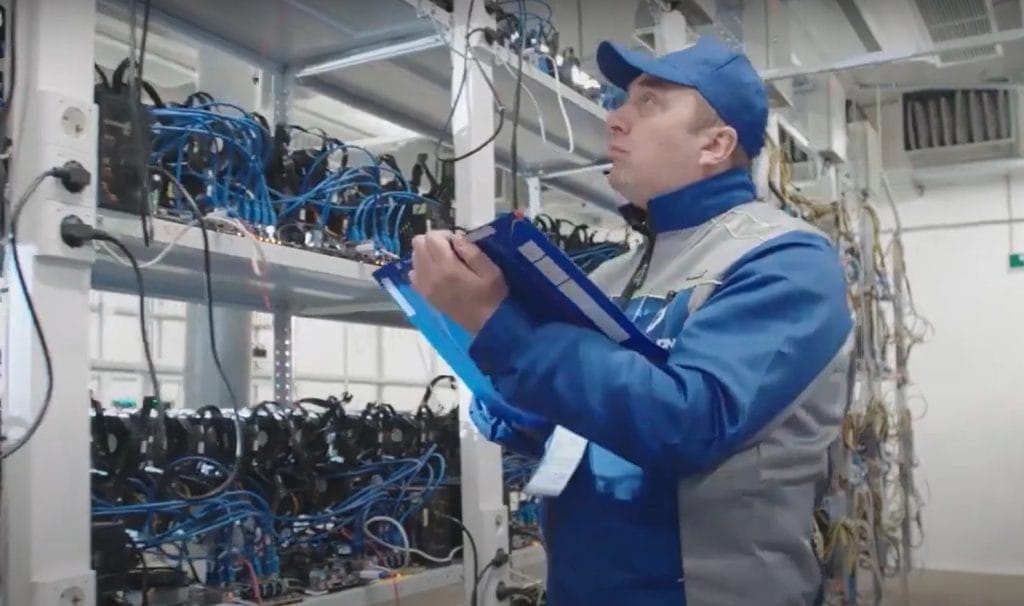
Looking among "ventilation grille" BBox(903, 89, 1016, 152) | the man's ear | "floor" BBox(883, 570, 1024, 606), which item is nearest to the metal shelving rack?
the man's ear

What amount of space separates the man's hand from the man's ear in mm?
389

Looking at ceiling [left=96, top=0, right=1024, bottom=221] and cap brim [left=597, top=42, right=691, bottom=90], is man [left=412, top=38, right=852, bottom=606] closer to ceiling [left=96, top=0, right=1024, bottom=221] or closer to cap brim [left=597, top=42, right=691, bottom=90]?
cap brim [left=597, top=42, right=691, bottom=90]

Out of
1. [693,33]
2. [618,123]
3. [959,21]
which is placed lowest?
[618,123]

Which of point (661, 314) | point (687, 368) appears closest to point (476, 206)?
point (661, 314)

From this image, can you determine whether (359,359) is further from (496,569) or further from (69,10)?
(69,10)

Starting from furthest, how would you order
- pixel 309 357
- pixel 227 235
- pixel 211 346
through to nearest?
pixel 309 357 → pixel 211 346 → pixel 227 235

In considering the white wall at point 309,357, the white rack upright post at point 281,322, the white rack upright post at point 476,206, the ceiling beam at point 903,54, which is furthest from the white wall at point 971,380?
the white rack upright post at point 476,206

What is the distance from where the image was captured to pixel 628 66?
1.21 m

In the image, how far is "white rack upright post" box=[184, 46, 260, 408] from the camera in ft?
7.50

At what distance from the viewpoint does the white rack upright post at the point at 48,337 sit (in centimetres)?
111

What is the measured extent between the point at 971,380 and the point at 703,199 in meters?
5.74

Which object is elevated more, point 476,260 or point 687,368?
point 476,260

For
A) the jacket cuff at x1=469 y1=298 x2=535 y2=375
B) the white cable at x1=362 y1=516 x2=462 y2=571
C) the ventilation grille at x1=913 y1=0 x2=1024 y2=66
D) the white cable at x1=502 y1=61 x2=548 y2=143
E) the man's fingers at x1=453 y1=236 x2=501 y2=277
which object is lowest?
the white cable at x1=362 y1=516 x2=462 y2=571

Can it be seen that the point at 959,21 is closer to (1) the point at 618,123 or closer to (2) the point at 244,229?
(1) the point at 618,123
